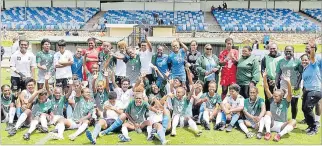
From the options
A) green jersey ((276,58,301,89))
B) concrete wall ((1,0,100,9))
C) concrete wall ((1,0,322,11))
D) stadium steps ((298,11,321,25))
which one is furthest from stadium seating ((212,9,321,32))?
green jersey ((276,58,301,89))

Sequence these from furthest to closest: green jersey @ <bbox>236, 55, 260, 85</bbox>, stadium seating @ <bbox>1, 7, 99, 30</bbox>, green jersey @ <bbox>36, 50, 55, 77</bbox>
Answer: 1. stadium seating @ <bbox>1, 7, 99, 30</bbox>
2. green jersey @ <bbox>36, 50, 55, 77</bbox>
3. green jersey @ <bbox>236, 55, 260, 85</bbox>

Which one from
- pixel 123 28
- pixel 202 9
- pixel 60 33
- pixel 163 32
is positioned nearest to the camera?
pixel 123 28

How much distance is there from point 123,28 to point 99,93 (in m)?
15.5

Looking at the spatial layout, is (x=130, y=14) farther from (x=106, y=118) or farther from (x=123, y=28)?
(x=106, y=118)

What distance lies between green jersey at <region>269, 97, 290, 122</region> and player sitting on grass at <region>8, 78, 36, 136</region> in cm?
462

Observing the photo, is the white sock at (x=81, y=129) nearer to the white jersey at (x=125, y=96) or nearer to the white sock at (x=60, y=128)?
the white sock at (x=60, y=128)

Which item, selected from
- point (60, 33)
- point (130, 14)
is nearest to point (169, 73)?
point (60, 33)

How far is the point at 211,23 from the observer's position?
123 feet

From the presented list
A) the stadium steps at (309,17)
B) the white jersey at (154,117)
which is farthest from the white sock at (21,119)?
the stadium steps at (309,17)

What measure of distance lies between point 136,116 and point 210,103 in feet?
5.31

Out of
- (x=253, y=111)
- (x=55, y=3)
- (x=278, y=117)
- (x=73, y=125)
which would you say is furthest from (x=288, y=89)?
(x=55, y=3)

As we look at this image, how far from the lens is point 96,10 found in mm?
41562

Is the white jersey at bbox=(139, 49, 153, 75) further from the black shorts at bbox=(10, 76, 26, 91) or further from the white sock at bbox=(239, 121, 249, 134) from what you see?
the black shorts at bbox=(10, 76, 26, 91)

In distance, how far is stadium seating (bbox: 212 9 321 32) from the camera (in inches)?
1334
